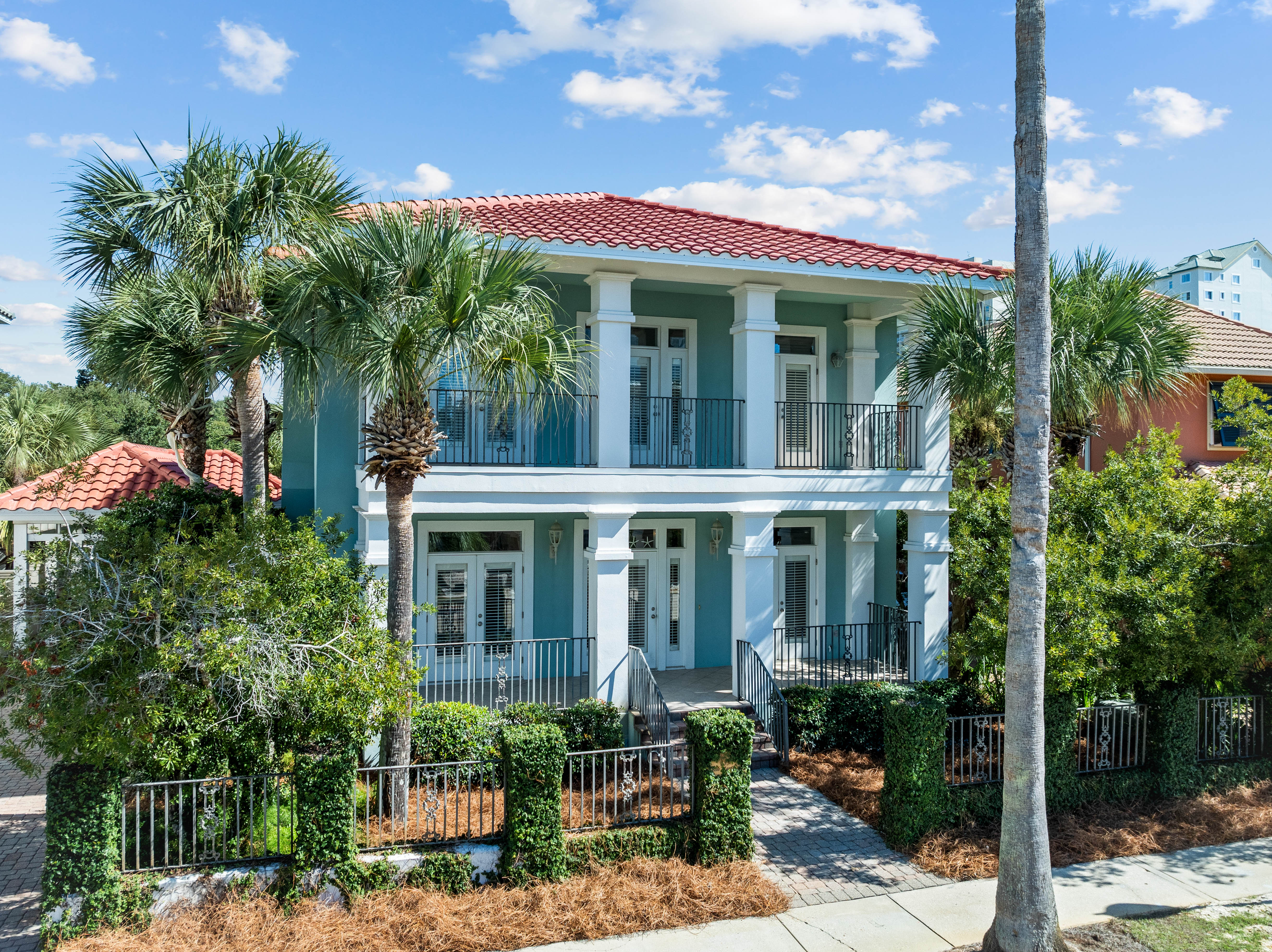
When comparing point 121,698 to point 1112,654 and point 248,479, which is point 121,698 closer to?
point 248,479

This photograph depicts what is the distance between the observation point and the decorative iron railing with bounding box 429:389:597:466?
1192 centimetres

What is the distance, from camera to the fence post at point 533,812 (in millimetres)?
7809

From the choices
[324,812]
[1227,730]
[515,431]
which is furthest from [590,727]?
[1227,730]

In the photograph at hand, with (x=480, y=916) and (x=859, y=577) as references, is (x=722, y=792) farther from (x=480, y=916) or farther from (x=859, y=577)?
(x=859, y=577)

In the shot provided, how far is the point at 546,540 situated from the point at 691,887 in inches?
275

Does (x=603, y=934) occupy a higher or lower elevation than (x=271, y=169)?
lower

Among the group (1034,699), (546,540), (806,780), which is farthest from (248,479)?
(1034,699)

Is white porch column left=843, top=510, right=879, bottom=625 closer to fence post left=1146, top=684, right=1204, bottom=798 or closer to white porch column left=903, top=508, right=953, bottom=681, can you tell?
white porch column left=903, top=508, right=953, bottom=681

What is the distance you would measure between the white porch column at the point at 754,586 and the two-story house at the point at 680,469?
0.11 feet

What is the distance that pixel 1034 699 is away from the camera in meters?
6.71

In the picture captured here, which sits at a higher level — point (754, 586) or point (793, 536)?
point (793, 536)

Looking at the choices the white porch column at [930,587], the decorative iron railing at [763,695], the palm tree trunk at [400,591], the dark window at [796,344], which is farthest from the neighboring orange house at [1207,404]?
the palm tree trunk at [400,591]

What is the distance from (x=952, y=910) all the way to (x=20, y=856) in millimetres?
9398

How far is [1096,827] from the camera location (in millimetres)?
9367
